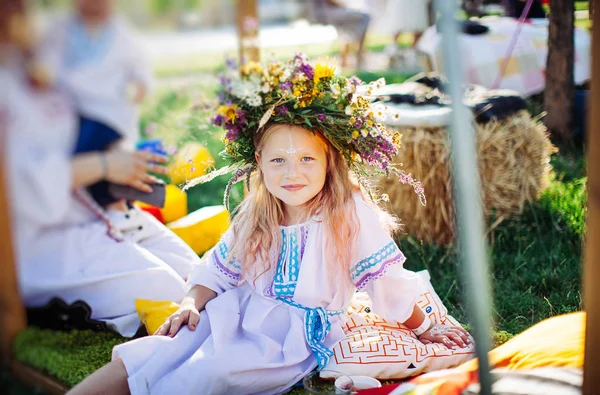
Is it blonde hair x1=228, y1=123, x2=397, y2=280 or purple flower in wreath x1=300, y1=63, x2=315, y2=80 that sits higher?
purple flower in wreath x1=300, y1=63, x2=315, y2=80

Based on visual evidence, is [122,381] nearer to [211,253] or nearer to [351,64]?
[211,253]

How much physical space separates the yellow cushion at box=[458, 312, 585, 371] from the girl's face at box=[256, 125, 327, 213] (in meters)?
0.85

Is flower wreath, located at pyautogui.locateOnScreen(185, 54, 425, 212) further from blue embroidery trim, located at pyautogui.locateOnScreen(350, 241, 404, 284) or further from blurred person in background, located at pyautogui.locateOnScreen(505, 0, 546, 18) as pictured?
blurred person in background, located at pyautogui.locateOnScreen(505, 0, 546, 18)

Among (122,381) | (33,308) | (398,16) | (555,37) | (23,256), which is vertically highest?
(398,16)

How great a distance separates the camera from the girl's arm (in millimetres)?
2465

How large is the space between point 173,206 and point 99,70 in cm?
238

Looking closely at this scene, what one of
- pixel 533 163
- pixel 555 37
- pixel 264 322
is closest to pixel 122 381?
pixel 264 322

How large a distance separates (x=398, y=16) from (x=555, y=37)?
4303 mm

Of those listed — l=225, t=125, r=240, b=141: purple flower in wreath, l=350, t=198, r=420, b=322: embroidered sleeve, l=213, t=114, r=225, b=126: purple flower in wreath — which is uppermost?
l=213, t=114, r=225, b=126: purple flower in wreath

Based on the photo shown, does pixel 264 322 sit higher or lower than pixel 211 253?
lower

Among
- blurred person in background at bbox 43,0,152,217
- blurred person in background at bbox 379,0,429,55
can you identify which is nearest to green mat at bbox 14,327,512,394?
blurred person in background at bbox 43,0,152,217

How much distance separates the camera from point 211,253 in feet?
8.86

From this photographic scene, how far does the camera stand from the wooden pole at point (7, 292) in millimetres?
1625

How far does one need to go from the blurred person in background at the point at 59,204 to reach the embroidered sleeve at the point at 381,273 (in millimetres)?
816
